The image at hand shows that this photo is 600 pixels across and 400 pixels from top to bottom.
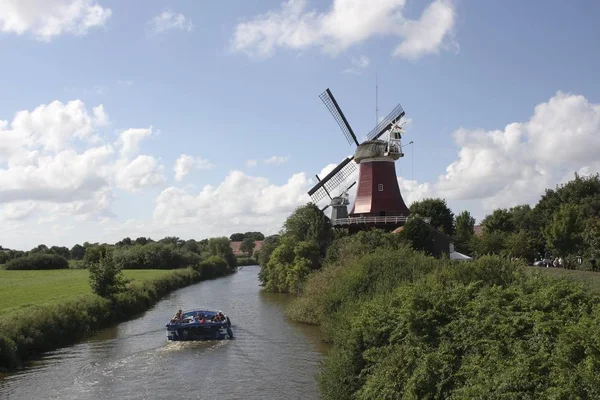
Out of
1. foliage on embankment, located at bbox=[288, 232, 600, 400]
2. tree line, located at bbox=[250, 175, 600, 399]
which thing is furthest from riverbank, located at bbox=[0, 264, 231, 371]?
foliage on embankment, located at bbox=[288, 232, 600, 400]

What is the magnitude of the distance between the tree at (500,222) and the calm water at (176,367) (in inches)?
1558

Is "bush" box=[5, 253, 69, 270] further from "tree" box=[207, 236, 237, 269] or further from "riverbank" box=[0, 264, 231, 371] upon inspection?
"riverbank" box=[0, 264, 231, 371]

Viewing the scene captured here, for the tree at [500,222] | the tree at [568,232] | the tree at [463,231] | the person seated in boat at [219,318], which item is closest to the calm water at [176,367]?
the person seated in boat at [219,318]

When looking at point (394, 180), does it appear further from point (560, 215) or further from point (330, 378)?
point (330, 378)

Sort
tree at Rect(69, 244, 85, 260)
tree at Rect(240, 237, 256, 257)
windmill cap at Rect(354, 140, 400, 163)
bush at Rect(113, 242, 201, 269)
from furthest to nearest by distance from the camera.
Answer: tree at Rect(240, 237, 256, 257) → tree at Rect(69, 244, 85, 260) → bush at Rect(113, 242, 201, 269) → windmill cap at Rect(354, 140, 400, 163)

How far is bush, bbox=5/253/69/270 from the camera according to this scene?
76.9 m

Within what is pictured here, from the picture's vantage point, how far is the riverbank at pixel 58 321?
2238cm

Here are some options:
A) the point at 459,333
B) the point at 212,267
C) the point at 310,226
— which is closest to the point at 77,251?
the point at 212,267

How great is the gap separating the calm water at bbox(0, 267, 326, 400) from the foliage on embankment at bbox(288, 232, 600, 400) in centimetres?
346

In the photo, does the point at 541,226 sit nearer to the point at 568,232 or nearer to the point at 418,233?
the point at 568,232

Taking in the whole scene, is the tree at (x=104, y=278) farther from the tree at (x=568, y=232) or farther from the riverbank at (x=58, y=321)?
the tree at (x=568, y=232)

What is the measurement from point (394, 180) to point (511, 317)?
40418mm

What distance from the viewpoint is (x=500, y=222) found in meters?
65.1

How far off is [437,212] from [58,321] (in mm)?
49469
